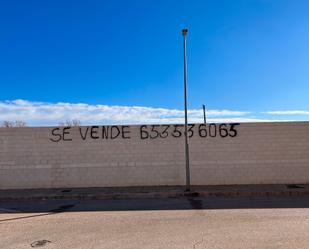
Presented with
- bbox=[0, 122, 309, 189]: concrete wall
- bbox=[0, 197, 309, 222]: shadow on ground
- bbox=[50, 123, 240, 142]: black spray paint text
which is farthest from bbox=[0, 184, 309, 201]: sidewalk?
bbox=[50, 123, 240, 142]: black spray paint text

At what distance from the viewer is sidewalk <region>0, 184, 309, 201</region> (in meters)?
11.5

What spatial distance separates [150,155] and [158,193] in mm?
2315

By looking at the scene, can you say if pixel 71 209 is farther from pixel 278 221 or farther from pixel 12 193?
pixel 278 221

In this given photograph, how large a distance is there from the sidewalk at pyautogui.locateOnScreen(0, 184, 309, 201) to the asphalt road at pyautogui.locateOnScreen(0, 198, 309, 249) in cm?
99

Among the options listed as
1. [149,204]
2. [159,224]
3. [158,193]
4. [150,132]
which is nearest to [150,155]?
[150,132]

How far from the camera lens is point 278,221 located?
7234mm

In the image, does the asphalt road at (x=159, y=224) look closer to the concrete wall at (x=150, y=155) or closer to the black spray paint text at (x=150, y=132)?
the concrete wall at (x=150, y=155)

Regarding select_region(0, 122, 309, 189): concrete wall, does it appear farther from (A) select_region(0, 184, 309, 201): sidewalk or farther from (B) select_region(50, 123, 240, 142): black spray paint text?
(A) select_region(0, 184, 309, 201): sidewalk

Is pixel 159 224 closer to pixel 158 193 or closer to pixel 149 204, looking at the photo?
pixel 149 204

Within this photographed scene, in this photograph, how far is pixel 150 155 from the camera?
1357 cm

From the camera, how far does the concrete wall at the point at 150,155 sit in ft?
44.0

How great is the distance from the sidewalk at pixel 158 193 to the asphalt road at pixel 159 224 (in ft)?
3.26

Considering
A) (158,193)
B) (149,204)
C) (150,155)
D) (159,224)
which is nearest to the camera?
(159,224)

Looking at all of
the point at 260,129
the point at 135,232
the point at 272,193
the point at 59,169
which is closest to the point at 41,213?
the point at 135,232
